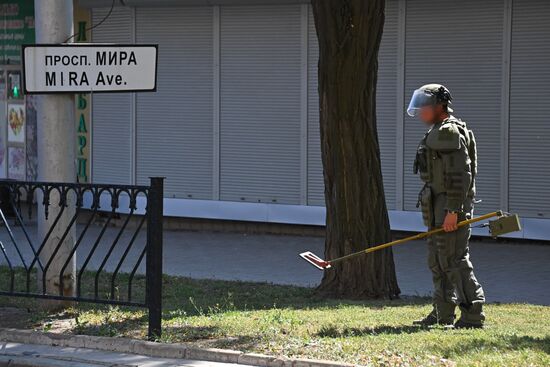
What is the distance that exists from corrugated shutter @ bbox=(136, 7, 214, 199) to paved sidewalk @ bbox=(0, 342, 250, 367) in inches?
335

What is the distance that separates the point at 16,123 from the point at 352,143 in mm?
10948

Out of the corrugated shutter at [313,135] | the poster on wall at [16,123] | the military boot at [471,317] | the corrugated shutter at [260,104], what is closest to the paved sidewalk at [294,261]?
the corrugated shutter at [313,135]

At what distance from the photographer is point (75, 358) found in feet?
24.6

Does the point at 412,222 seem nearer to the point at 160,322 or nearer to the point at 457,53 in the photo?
the point at 457,53

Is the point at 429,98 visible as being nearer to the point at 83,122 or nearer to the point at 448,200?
the point at 448,200

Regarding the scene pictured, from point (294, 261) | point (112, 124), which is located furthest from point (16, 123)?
point (294, 261)

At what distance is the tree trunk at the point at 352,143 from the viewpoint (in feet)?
31.5

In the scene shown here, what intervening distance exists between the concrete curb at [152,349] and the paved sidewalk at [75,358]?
0.05 meters

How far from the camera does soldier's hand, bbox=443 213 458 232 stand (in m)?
7.45

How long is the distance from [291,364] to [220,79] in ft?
31.6

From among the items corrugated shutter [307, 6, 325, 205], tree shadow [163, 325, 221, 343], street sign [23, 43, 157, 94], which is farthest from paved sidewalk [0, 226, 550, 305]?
street sign [23, 43, 157, 94]

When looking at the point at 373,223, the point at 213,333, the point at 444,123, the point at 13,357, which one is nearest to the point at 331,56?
the point at 373,223

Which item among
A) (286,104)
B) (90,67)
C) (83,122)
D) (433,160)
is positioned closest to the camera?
(433,160)

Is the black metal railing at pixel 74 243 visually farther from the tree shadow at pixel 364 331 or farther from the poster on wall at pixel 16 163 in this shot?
the poster on wall at pixel 16 163
